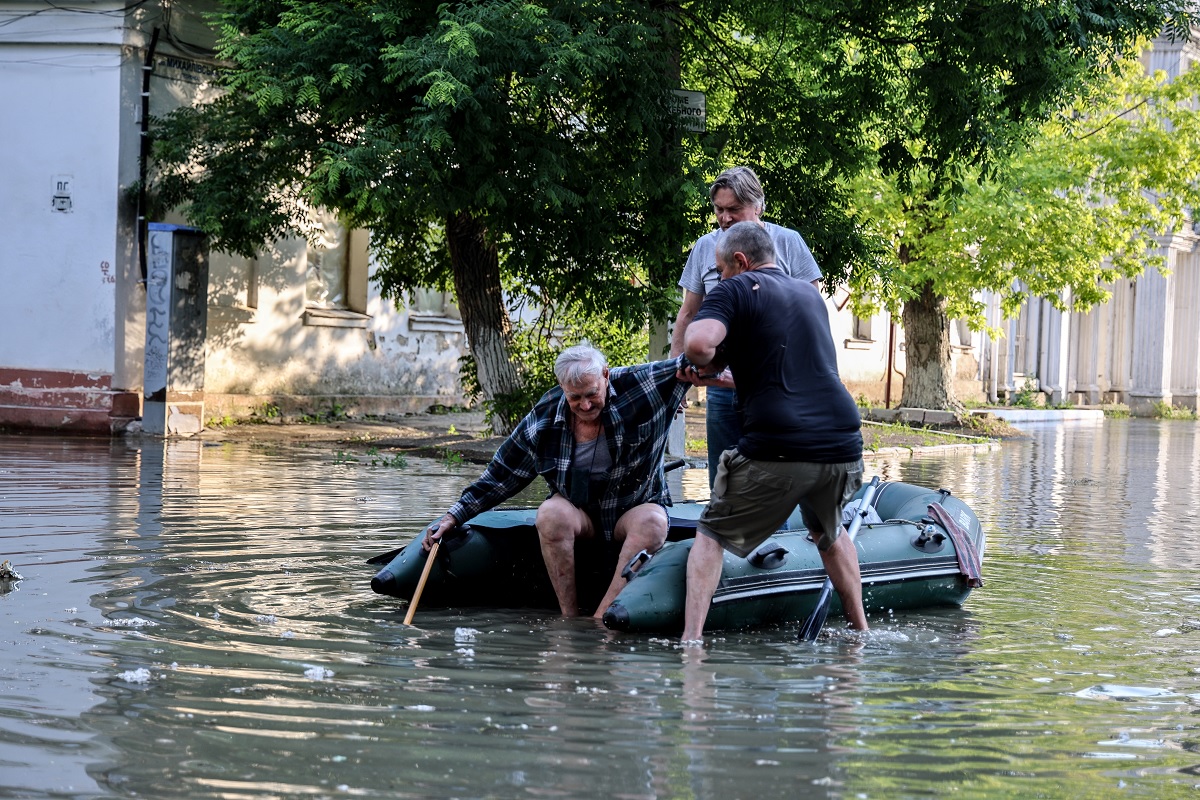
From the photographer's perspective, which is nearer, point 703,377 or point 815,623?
point 703,377

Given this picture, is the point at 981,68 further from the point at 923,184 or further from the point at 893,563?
the point at 893,563

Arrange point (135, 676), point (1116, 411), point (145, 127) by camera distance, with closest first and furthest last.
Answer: point (135, 676), point (145, 127), point (1116, 411)

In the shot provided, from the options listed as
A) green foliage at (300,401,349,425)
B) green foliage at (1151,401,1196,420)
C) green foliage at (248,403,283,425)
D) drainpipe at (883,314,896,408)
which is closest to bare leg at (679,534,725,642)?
green foliage at (248,403,283,425)

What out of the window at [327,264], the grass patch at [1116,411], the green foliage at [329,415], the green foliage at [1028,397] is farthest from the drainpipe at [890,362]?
the green foliage at [329,415]

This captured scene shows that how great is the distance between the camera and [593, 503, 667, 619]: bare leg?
22.2 feet

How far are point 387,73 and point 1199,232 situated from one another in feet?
132

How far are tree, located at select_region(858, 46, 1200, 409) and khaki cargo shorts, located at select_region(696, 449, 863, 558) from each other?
46.9 feet

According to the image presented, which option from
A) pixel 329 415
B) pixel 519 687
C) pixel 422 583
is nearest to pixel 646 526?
pixel 422 583

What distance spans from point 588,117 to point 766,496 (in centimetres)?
907

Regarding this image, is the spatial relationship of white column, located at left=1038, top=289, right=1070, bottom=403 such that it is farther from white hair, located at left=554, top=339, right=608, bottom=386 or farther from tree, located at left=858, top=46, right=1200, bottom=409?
white hair, located at left=554, top=339, right=608, bottom=386

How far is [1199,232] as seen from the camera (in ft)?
158

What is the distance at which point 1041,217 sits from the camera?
23219mm

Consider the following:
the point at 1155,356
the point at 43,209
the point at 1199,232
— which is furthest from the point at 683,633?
the point at 1199,232

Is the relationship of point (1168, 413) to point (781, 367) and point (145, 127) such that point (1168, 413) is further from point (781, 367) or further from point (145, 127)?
point (781, 367)
